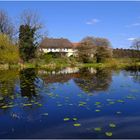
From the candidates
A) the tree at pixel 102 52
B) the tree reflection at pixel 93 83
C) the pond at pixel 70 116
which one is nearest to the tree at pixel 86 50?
the tree at pixel 102 52

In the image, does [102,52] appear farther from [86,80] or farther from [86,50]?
[86,80]

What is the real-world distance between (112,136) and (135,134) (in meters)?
0.82

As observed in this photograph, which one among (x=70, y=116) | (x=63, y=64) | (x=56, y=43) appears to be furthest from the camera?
(x=56, y=43)

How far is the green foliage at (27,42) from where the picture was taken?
212ft

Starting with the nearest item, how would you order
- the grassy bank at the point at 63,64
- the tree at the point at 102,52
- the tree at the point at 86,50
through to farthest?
the grassy bank at the point at 63,64
the tree at the point at 86,50
the tree at the point at 102,52

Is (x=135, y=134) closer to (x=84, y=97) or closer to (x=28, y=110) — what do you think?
(x=28, y=110)

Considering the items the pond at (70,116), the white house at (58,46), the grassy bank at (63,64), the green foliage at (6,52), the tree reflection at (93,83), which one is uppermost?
the white house at (58,46)

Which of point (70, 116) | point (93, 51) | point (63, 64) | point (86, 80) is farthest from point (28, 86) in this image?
point (93, 51)

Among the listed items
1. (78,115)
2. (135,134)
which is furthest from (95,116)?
(135,134)

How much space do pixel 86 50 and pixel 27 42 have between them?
1508 cm

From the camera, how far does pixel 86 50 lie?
232 ft

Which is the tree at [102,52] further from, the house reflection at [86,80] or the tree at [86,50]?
the house reflection at [86,80]

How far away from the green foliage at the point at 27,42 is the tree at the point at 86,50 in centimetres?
1251

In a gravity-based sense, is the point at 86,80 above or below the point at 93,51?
below
